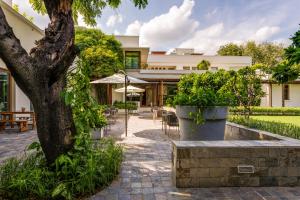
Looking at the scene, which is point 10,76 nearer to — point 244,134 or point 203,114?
point 203,114

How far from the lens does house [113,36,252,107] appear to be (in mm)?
21891

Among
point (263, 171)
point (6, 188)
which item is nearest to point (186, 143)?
point (263, 171)

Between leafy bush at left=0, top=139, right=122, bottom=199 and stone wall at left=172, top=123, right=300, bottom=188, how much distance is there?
1.33m

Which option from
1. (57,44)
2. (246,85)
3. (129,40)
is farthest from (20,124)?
(129,40)

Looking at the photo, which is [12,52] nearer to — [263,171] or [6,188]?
[6,188]

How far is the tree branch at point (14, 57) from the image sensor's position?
10.4 ft

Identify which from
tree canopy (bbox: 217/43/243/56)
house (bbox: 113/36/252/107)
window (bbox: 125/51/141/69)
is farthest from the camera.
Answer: tree canopy (bbox: 217/43/243/56)

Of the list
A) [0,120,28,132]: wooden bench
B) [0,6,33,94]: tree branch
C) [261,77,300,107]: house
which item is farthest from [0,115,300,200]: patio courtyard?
[261,77,300,107]: house

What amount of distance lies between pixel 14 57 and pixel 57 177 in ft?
6.36

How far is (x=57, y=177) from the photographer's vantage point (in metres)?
3.82

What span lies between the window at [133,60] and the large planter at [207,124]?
2112 centimetres

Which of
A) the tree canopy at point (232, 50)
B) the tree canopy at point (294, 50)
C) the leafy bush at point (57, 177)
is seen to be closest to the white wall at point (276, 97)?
the tree canopy at point (232, 50)

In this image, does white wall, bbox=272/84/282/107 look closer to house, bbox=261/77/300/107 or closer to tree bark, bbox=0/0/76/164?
house, bbox=261/77/300/107

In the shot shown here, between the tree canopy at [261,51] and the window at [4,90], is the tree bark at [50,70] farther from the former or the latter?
the tree canopy at [261,51]
